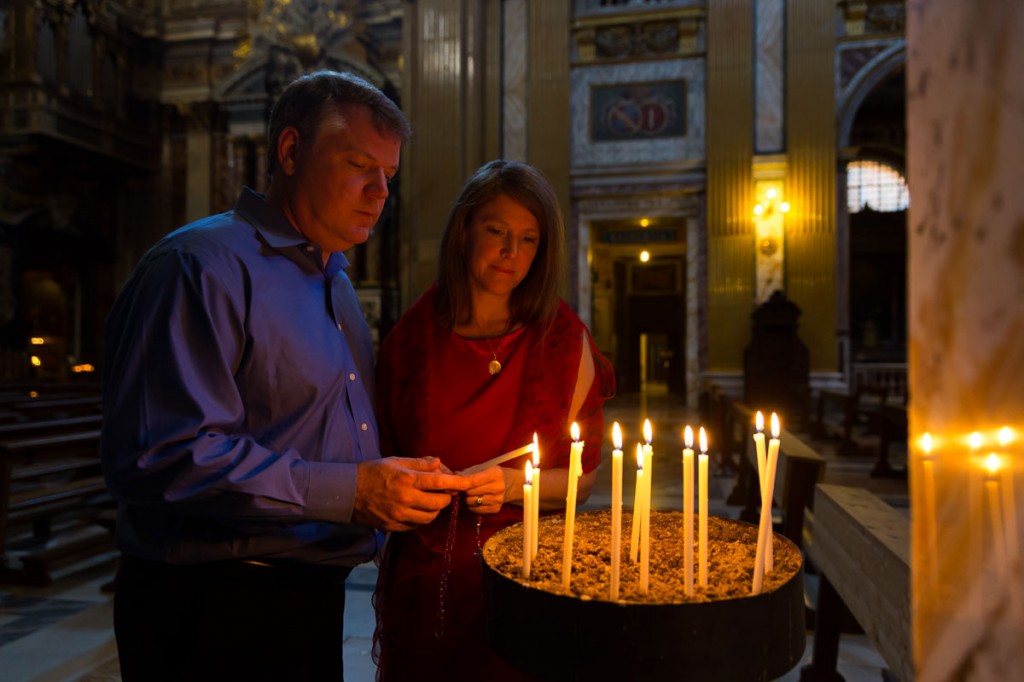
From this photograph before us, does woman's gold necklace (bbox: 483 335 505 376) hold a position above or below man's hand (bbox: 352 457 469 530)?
above

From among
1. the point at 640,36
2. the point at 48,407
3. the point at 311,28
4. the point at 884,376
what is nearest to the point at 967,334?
the point at 48,407

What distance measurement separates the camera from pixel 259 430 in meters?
1.40

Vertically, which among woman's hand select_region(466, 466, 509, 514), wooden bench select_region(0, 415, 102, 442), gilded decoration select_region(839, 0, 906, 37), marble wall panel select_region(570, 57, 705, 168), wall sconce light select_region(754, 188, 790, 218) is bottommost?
wooden bench select_region(0, 415, 102, 442)

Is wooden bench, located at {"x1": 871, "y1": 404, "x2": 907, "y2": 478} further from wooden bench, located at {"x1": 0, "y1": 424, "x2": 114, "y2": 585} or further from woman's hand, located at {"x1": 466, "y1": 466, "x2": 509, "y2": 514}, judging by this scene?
wooden bench, located at {"x1": 0, "y1": 424, "x2": 114, "y2": 585}

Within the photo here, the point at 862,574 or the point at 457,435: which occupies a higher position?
the point at 457,435

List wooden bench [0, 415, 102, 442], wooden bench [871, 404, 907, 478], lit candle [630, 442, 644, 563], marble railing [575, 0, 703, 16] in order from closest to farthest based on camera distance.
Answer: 1. lit candle [630, 442, 644, 563]
2. wooden bench [0, 415, 102, 442]
3. wooden bench [871, 404, 907, 478]
4. marble railing [575, 0, 703, 16]

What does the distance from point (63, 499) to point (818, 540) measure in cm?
496

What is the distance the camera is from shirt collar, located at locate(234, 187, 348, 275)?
1.51 meters

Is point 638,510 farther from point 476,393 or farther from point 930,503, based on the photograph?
point 476,393

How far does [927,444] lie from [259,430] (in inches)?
46.4

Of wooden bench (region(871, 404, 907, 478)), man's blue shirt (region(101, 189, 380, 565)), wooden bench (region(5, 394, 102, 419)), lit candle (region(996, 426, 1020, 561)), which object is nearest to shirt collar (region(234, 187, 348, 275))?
man's blue shirt (region(101, 189, 380, 565))

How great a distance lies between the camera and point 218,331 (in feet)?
4.28

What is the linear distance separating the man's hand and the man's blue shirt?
36 mm

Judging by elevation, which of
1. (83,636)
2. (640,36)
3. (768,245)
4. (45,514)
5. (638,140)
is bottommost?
(83,636)
